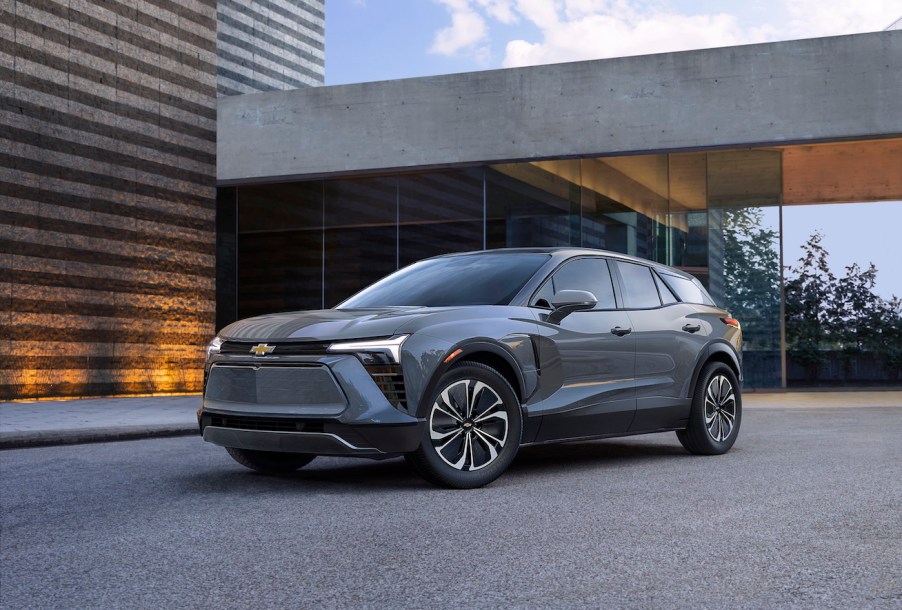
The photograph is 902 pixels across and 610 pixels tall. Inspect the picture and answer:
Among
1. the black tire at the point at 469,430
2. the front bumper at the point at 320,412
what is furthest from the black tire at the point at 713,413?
the front bumper at the point at 320,412

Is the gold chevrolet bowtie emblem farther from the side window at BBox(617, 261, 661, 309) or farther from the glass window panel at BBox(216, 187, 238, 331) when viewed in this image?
the glass window panel at BBox(216, 187, 238, 331)

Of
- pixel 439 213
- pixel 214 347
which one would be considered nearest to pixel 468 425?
pixel 214 347

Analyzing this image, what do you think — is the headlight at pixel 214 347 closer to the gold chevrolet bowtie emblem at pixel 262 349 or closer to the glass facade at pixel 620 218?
the gold chevrolet bowtie emblem at pixel 262 349

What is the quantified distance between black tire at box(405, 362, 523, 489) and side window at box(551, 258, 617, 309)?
121 cm

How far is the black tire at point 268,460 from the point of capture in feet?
22.9

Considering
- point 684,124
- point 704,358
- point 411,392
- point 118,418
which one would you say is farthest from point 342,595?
point 684,124

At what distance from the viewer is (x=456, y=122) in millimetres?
18984

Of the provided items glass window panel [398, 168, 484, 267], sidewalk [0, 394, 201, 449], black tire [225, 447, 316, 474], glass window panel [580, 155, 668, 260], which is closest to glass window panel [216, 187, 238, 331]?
glass window panel [398, 168, 484, 267]

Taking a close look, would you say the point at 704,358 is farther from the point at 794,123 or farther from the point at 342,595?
the point at 794,123

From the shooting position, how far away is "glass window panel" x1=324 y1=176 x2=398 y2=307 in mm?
19688

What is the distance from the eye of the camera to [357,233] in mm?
19969

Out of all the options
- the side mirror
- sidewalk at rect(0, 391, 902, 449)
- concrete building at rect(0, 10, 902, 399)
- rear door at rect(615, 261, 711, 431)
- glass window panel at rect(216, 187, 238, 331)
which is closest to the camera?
the side mirror

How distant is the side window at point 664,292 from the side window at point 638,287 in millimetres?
60

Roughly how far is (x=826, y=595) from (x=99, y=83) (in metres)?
16.8
